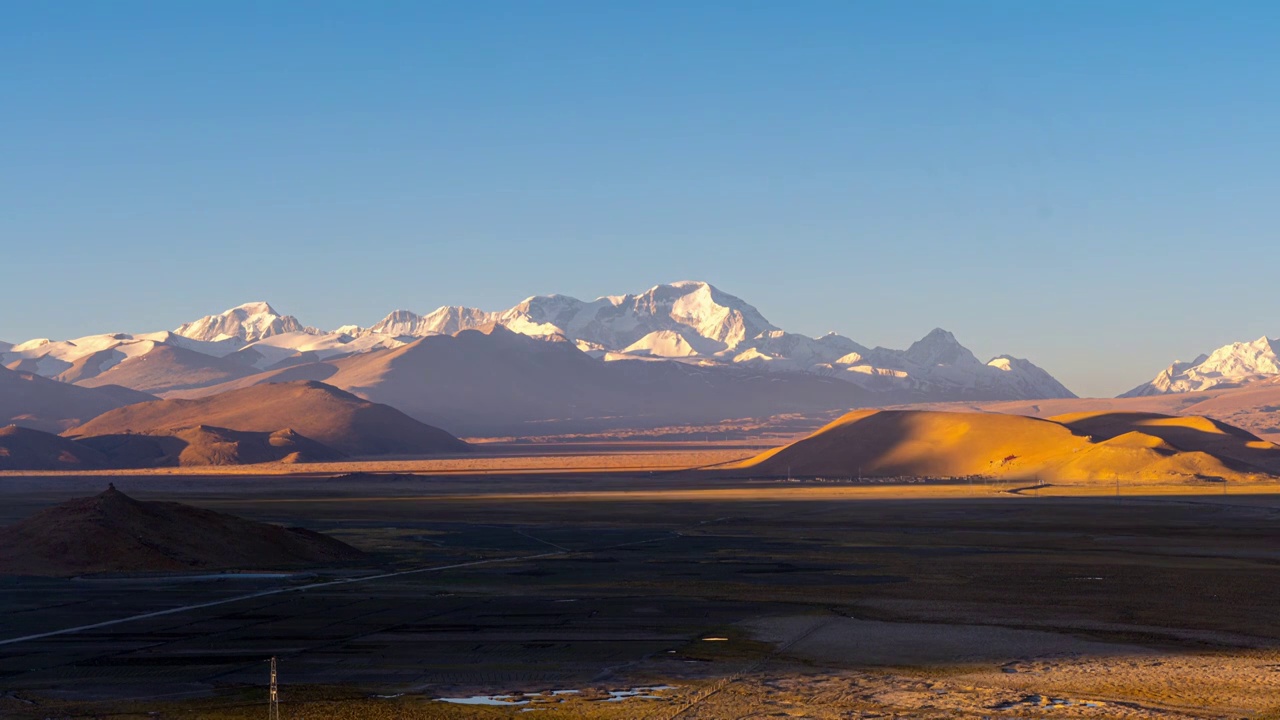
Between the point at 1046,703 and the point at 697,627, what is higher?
the point at 697,627

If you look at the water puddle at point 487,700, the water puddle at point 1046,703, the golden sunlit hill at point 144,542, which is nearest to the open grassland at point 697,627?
the water puddle at point 1046,703

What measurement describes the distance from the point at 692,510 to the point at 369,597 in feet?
160

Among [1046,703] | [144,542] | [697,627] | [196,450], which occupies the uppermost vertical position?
[196,450]

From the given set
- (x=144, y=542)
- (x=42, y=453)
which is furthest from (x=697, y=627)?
(x=42, y=453)

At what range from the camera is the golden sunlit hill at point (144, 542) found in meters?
45.2

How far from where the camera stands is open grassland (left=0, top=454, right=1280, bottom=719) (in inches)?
895

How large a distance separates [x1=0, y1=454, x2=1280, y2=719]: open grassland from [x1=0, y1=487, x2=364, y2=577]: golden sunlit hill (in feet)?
8.77

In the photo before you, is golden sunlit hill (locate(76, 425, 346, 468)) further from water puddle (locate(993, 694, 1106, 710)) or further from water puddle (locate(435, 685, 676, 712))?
water puddle (locate(993, 694, 1106, 710))

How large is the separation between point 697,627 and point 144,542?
23.5 meters

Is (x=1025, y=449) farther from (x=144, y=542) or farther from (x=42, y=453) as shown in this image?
(x=42, y=453)

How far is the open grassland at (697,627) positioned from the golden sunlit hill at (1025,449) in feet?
187

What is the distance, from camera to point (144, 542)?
153 ft

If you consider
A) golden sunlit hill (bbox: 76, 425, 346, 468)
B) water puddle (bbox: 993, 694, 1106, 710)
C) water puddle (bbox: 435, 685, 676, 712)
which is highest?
golden sunlit hill (bbox: 76, 425, 346, 468)

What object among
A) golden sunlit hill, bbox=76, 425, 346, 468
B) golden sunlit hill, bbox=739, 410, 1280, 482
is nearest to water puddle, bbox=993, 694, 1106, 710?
golden sunlit hill, bbox=739, 410, 1280, 482
